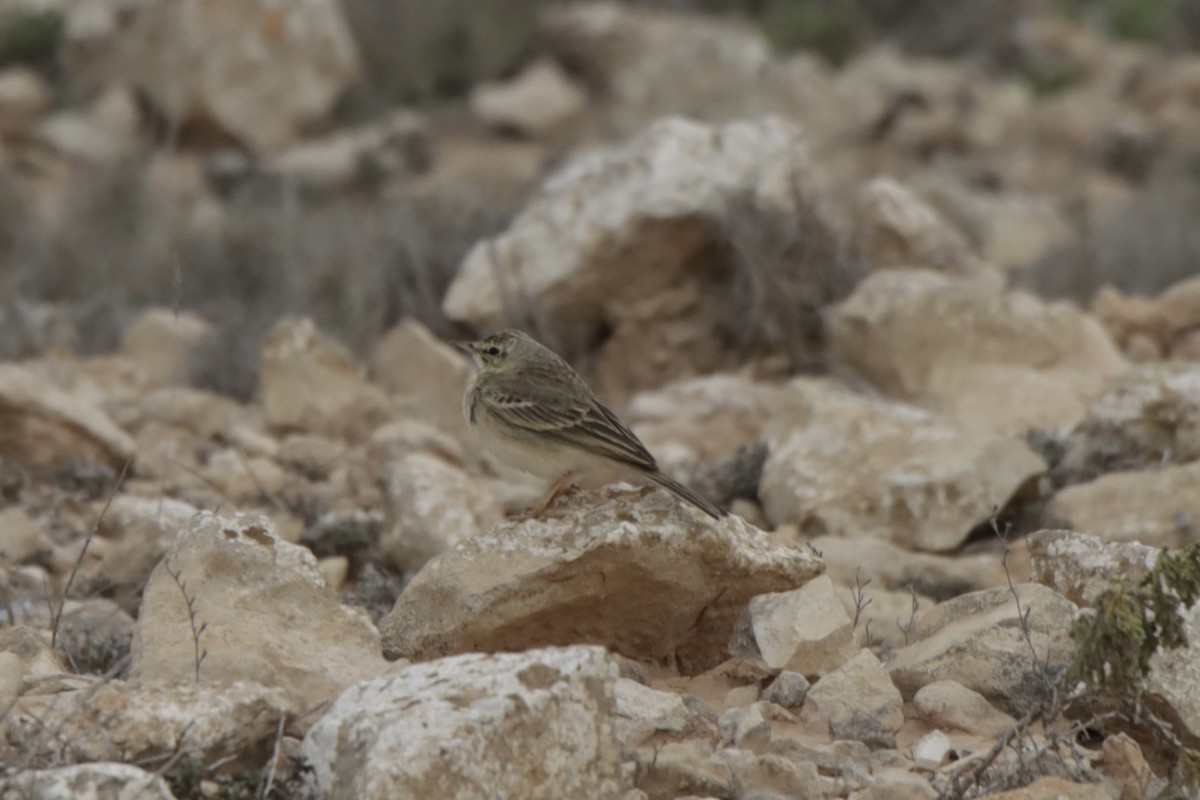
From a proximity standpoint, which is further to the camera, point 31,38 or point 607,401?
point 31,38

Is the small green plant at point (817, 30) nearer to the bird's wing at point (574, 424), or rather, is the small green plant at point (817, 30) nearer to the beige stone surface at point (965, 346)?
the beige stone surface at point (965, 346)

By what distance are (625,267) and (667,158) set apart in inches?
26.9

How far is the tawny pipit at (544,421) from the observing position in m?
5.59

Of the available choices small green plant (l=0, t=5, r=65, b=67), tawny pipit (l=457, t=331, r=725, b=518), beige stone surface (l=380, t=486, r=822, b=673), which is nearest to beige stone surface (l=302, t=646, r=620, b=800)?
beige stone surface (l=380, t=486, r=822, b=673)

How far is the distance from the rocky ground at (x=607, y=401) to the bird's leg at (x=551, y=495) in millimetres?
156

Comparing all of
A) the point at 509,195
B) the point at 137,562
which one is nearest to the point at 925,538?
the point at 137,562

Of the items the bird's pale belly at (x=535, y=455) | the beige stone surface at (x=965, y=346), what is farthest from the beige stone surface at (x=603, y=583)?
the beige stone surface at (x=965, y=346)

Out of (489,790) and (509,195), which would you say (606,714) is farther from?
(509,195)

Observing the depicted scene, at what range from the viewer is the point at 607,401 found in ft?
32.7

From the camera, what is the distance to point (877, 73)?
19.6 m

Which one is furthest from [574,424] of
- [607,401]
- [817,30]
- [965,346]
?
[817,30]

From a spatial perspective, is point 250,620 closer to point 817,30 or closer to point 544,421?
point 544,421

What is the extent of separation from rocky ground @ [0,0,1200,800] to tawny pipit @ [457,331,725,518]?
0.75 feet

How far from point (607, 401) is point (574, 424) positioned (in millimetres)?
4284
